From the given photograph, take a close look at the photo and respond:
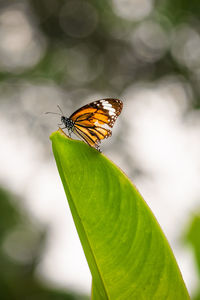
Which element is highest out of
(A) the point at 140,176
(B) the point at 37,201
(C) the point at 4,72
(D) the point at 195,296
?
(C) the point at 4,72

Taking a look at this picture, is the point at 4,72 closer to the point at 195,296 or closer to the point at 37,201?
the point at 37,201

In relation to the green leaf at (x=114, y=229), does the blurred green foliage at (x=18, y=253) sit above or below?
above

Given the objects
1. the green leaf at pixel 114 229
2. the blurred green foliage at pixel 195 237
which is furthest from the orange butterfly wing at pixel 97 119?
the blurred green foliage at pixel 195 237

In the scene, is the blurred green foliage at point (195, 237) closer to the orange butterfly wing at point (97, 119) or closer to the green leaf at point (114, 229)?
the orange butterfly wing at point (97, 119)

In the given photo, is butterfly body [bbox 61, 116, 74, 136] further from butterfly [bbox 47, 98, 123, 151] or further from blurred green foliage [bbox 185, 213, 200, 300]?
blurred green foliage [bbox 185, 213, 200, 300]

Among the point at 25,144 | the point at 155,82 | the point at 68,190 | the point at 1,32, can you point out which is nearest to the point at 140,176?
the point at 155,82

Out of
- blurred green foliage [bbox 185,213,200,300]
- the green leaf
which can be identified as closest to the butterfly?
the green leaf

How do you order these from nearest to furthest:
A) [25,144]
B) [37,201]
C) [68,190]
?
[68,190]
[25,144]
[37,201]

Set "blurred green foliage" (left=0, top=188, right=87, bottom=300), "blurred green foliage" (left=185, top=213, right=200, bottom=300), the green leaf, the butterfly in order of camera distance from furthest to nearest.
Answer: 1. "blurred green foliage" (left=0, top=188, right=87, bottom=300)
2. "blurred green foliage" (left=185, top=213, right=200, bottom=300)
3. the butterfly
4. the green leaf
